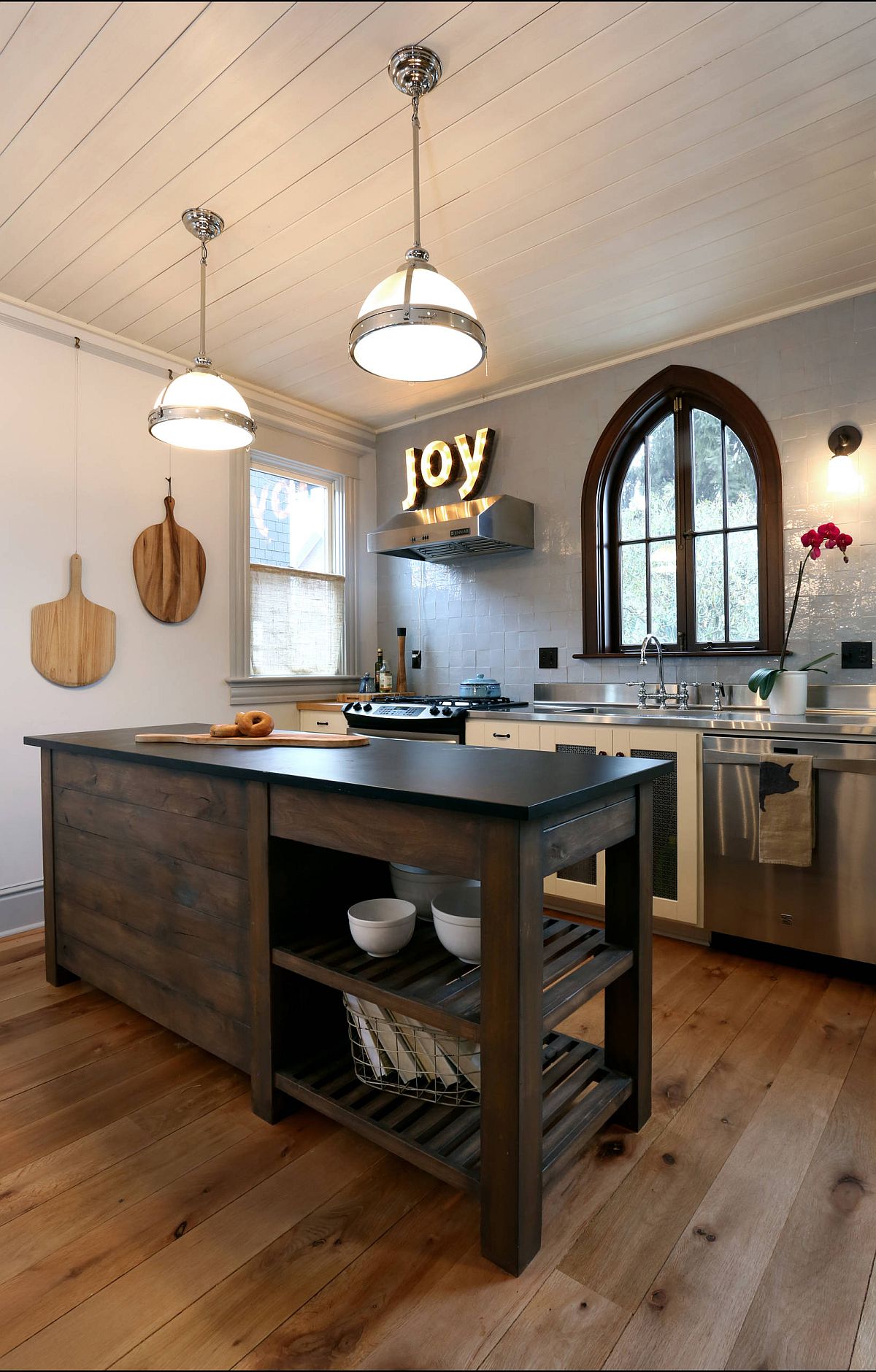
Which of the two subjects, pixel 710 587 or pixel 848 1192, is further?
pixel 710 587

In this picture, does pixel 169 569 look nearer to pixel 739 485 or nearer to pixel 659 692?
pixel 659 692

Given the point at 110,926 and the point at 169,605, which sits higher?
the point at 169,605

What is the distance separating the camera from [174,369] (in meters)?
3.86

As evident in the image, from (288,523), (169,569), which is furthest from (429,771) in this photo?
(288,523)

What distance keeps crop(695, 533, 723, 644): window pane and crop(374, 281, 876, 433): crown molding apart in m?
0.93

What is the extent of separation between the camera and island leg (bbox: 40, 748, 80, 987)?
8.65 ft

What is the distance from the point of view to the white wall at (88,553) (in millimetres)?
3230

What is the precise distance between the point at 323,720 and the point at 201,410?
90.8 inches

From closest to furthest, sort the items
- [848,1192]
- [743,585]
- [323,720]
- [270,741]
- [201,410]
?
[848,1192] → [270,741] → [201,410] → [743,585] → [323,720]

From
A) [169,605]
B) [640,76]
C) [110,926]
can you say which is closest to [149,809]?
[110,926]

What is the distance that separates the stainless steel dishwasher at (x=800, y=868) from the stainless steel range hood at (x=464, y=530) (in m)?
1.59

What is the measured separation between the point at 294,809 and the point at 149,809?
2.20ft

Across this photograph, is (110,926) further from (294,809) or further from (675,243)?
(675,243)

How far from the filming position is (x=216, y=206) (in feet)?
8.67
